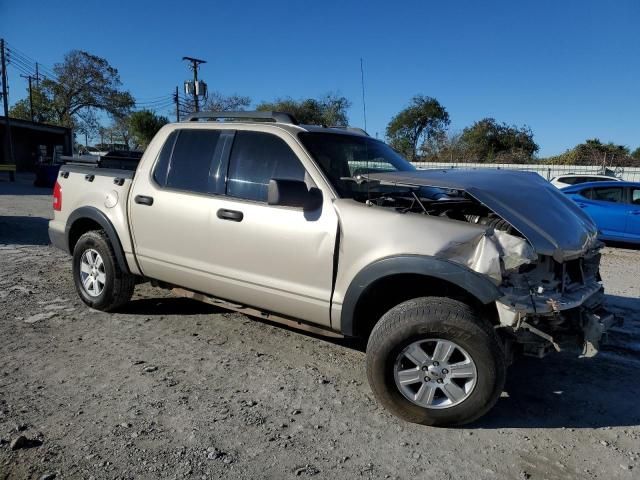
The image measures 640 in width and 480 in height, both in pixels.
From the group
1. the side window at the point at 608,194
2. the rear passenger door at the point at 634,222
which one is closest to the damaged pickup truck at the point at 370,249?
the rear passenger door at the point at 634,222

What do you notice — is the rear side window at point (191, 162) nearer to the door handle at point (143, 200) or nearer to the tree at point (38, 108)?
the door handle at point (143, 200)

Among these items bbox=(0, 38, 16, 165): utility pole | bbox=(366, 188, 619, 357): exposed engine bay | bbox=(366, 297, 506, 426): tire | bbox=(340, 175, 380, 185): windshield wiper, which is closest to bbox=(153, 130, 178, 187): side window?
bbox=(340, 175, 380, 185): windshield wiper

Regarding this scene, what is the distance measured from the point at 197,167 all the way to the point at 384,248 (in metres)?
1.94

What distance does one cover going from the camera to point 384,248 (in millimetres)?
3289

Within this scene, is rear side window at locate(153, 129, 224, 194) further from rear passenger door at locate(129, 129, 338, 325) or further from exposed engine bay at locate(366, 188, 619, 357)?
exposed engine bay at locate(366, 188, 619, 357)

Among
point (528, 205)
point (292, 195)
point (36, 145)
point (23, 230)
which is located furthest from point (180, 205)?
point (36, 145)

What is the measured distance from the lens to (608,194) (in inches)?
419

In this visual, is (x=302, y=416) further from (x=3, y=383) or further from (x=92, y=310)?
(x=92, y=310)

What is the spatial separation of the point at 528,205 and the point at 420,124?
3871cm

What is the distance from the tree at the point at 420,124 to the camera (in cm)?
3975

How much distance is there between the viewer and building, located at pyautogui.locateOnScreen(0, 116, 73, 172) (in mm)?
36656

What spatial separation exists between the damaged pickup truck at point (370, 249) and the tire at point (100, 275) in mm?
20

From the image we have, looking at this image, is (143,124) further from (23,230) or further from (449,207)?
Answer: (449,207)

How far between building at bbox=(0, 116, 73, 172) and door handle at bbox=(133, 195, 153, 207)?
36.0 m
